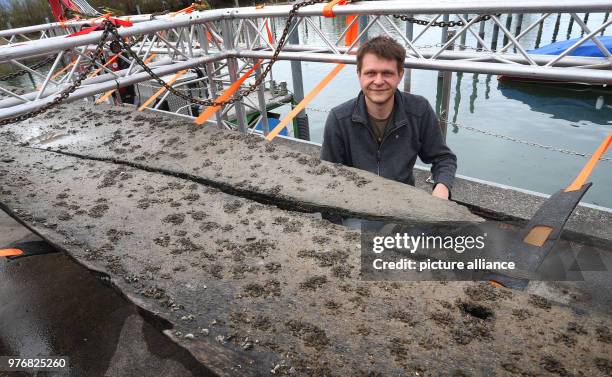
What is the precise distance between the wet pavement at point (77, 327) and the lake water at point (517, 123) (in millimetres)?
5401

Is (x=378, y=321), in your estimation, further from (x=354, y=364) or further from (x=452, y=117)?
(x=452, y=117)

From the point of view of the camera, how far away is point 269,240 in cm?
236

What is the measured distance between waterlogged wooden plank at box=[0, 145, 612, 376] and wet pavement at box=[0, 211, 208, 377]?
1.45ft

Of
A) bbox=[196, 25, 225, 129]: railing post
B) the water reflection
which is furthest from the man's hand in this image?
the water reflection

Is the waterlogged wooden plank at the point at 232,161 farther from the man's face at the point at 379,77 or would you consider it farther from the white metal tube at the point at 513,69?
the white metal tube at the point at 513,69

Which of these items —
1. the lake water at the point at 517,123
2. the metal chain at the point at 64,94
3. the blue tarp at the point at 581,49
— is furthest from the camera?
the blue tarp at the point at 581,49

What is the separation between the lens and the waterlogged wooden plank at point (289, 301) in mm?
1552

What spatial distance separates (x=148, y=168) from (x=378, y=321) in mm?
2530

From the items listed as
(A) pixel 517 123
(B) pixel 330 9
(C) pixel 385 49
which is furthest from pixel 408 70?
(A) pixel 517 123

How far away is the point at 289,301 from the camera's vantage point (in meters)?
1.90

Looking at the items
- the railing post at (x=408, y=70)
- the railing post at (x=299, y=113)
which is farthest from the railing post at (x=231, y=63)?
the railing post at (x=408, y=70)

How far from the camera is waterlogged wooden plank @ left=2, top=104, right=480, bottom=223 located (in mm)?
2537

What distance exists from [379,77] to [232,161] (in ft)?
4.82

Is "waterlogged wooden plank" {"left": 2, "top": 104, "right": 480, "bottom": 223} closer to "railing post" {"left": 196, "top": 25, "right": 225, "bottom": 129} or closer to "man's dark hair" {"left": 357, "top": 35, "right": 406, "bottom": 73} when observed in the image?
"man's dark hair" {"left": 357, "top": 35, "right": 406, "bottom": 73}
